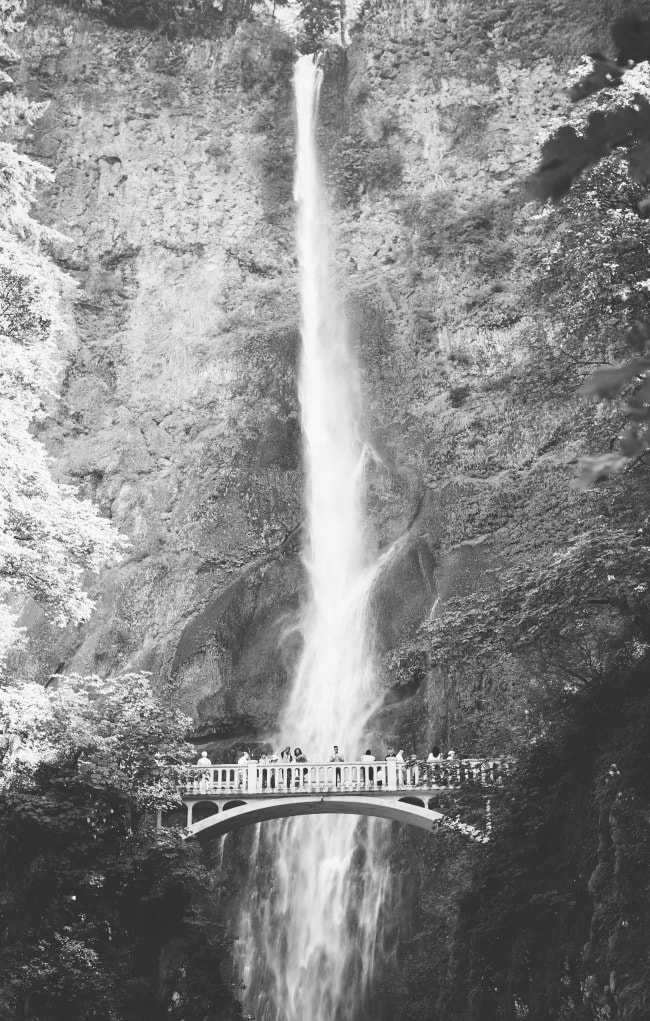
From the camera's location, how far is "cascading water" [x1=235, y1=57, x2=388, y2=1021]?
942 inches

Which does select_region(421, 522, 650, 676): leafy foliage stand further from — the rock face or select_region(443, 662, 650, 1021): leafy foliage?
the rock face

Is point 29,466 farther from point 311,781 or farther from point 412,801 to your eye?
point 412,801

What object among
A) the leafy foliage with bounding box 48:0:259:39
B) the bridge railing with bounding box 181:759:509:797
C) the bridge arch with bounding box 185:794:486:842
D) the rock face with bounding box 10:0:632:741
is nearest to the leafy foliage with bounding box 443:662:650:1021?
the bridge arch with bounding box 185:794:486:842

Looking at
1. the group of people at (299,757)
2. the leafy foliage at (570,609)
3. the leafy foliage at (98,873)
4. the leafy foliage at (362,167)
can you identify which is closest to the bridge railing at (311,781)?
the group of people at (299,757)

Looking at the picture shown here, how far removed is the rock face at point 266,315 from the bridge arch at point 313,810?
190 inches

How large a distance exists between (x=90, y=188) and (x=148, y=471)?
1398 centimetres

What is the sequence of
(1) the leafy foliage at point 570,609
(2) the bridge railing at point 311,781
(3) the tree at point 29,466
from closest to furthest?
(1) the leafy foliage at point 570,609 < (3) the tree at point 29,466 < (2) the bridge railing at point 311,781

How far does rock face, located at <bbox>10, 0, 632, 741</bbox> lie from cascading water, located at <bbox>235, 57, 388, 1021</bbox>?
0.71 metres

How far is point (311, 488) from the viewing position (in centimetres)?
3416

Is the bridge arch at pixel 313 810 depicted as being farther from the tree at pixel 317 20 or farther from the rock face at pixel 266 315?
the tree at pixel 317 20

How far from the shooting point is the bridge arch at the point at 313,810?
2095 centimetres

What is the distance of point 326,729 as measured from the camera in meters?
27.4

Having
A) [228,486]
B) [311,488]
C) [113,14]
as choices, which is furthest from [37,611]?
[113,14]

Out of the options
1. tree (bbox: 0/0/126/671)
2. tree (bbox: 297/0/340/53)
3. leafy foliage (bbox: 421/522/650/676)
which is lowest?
leafy foliage (bbox: 421/522/650/676)
